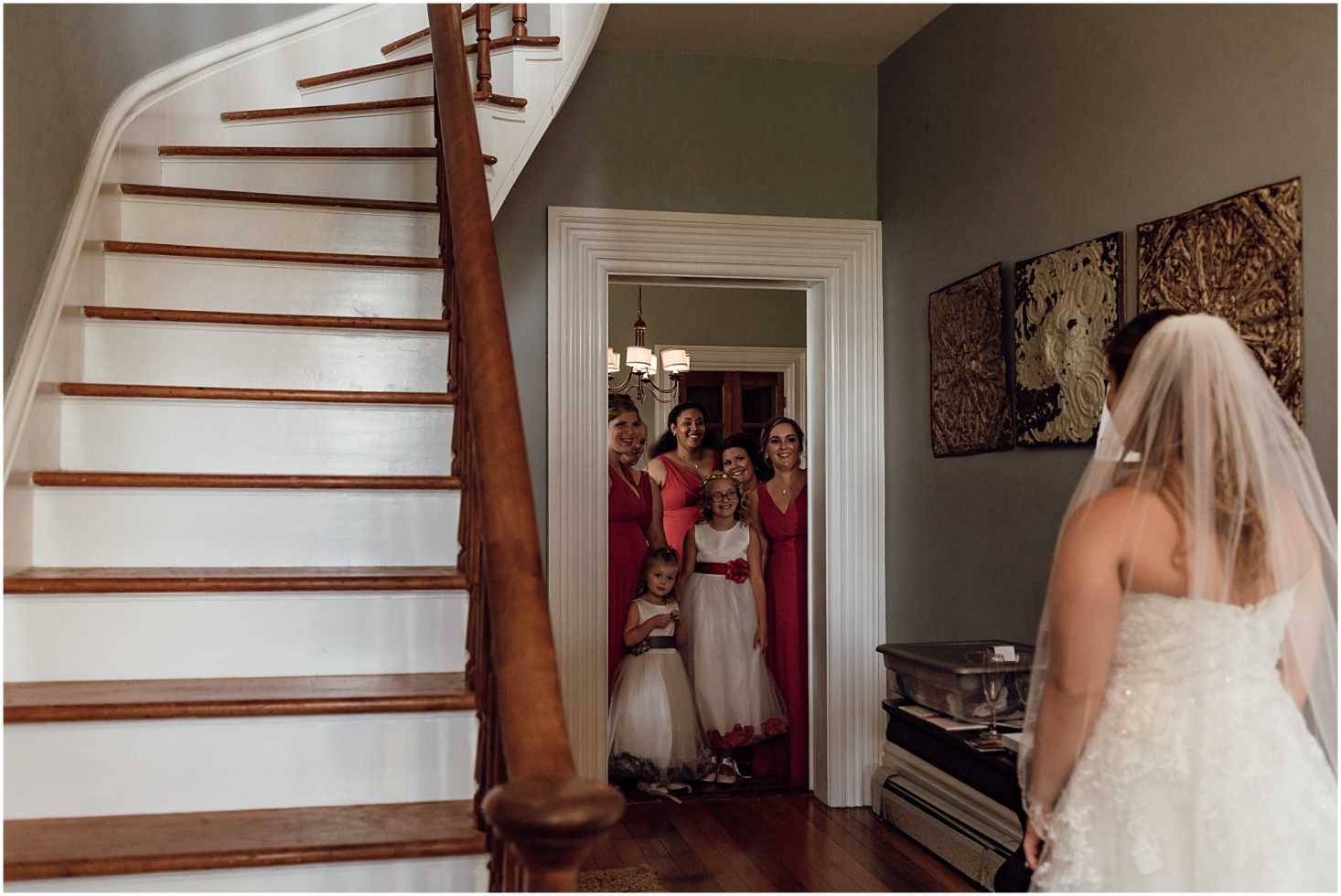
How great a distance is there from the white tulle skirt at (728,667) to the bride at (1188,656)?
128 inches

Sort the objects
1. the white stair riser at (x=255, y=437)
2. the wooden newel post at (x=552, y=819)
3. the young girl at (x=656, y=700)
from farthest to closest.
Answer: the young girl at (x=656, y=700) → the white stair riser at (x=255, y=437) → the wooden newel post at (x=552, y=819)

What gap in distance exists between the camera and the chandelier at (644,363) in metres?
7.30

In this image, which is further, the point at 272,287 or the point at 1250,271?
the point at 272,287

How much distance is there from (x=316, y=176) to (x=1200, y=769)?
287 cm

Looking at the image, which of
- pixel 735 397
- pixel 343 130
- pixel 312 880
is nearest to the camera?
pixel 312 880

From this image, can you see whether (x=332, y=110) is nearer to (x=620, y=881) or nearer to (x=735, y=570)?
(x=620, y=881)

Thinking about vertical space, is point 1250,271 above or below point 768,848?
above

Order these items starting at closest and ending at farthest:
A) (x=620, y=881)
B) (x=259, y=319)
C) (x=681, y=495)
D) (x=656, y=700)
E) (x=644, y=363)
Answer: (x=259, y=319) → (x=620, y=881) → (x=656, y=700) → (x=681, y=495) → (x=644, y=363)

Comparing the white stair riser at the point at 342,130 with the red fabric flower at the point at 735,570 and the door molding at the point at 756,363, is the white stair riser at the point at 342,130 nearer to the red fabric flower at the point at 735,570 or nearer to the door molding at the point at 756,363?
the red fabric flower at the point at 735,570

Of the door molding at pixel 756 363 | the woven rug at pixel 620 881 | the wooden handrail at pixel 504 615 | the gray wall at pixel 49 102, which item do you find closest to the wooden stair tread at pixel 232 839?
the wooden handrail at pixel 504 615

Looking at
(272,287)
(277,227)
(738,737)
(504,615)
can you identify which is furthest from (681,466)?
(504,615)

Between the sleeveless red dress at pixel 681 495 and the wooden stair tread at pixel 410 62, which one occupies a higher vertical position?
the wooden stair tread at pixel 410 62

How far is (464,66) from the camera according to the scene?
108 inches

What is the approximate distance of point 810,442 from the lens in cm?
473
